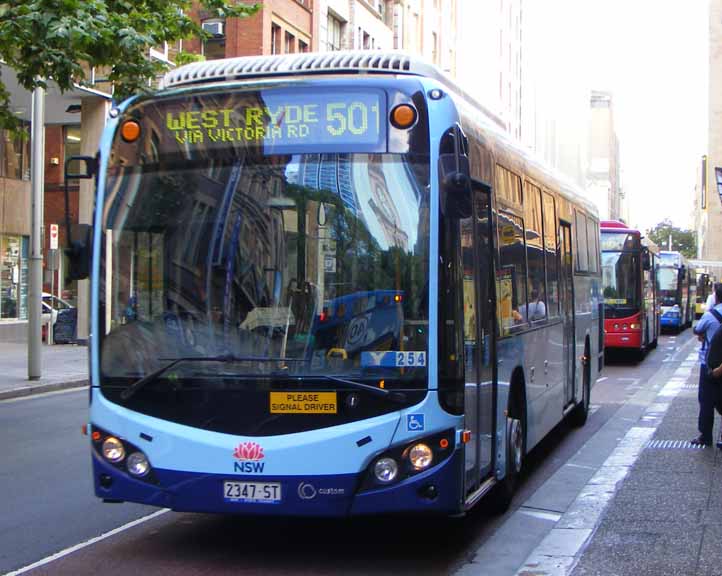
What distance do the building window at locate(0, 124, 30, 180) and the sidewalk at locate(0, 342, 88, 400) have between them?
4.73 m

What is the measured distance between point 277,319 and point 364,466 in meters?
1.01

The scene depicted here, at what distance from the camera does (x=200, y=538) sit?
7691mm

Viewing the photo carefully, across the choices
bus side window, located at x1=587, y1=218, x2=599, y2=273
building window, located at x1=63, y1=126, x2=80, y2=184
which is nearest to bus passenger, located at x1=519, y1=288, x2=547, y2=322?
bus side window, located at x1=587, y1=218, x2=599, y2=273

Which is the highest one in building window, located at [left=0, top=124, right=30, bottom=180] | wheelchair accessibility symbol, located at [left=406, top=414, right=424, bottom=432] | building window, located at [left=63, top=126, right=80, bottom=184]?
building window, located at [left=63, top=126, right=80, bottom=184]

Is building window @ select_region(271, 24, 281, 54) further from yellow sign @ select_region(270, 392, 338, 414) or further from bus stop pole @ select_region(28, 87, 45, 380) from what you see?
yellow sign @ select_region(270, 392, 338, 414)

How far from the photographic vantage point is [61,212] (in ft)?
123

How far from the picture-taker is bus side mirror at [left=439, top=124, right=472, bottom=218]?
21.5 feet

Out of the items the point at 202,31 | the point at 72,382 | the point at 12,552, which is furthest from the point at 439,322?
the point at 72,382

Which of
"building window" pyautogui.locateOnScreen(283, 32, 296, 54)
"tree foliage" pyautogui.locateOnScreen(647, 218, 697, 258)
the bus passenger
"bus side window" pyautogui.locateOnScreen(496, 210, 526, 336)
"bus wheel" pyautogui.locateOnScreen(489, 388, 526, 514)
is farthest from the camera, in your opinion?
"tree foliage" pyautogui.locateOnScreen(647, 218, 697, 258)

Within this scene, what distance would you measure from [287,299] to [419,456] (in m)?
1.21

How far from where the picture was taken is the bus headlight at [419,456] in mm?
6527

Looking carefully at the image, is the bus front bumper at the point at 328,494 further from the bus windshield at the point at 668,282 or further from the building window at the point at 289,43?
the bus windshield at the point at 668,282

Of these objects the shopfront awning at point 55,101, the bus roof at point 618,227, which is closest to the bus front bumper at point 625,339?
the bus roof at point 618,227

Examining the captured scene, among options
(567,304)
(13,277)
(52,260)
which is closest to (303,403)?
(567,304)
